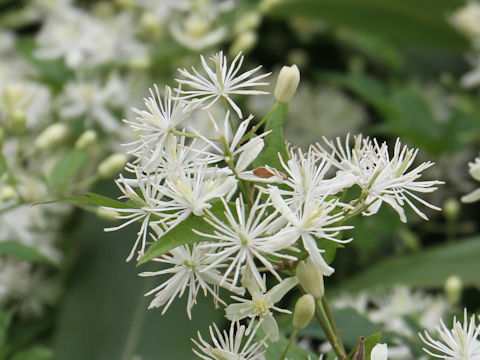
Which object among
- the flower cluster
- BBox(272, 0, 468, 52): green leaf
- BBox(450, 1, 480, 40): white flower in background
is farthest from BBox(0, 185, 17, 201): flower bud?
BBox(450, 1, 480, 40): white flower in background

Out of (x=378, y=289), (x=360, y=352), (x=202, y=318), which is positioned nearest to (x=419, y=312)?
(x=378, y=289)

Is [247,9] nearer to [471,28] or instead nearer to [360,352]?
[471,28]

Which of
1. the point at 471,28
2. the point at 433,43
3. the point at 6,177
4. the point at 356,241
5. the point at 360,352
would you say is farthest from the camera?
the point at 433,43

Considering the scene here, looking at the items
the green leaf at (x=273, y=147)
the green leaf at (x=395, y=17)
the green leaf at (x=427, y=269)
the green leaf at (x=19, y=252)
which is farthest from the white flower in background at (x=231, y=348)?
the green leaf at (x=395, y=17)

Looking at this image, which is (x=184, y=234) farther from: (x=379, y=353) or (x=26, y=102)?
(x=26, y=102)

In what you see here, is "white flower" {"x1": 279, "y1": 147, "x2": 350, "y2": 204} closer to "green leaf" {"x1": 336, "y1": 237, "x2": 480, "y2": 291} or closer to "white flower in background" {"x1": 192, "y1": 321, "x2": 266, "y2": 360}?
"white flower in background" {"x1": 192, "y1": 321, "x2": 266, "y2": 360}

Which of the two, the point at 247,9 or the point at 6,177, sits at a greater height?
the point at 247,9
